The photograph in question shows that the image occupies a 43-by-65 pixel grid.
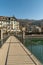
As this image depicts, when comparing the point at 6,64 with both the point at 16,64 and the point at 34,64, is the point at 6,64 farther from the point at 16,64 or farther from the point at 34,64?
the point at 34,64

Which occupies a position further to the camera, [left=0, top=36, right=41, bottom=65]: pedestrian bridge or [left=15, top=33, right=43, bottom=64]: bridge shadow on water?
[left=15, top=33, right=43, bottom=64]: bridge shadow on water

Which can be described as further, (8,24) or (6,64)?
(8,24)

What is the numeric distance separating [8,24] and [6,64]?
100 metres

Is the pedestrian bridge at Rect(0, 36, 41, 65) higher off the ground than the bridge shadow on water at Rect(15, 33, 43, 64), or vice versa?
the pedestrian bridge at Rect(0, 36, 41, 65)

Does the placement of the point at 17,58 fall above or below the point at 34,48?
above

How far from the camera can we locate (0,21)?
106 m

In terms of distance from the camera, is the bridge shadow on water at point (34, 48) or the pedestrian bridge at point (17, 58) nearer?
the pedestrian bridge at point (17, 58)

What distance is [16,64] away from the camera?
7.08m

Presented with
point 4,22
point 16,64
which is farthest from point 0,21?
point 16,64

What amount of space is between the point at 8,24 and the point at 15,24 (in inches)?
174

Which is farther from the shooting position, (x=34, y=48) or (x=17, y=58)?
(x=34, y=48)

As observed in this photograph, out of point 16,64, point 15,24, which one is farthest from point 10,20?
point 16,64

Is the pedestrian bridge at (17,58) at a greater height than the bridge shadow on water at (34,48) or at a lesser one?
greater

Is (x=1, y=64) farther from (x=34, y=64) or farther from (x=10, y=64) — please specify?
(x=34, y=64)
